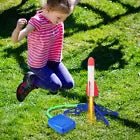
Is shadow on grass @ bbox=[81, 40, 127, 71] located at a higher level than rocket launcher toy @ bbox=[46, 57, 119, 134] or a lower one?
lower

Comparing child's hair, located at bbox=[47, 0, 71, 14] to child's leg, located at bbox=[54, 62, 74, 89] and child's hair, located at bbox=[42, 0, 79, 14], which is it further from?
child's leg, located at bbox=[54, 62, 74, 89]

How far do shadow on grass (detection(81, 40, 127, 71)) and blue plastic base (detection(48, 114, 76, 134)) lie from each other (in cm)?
172

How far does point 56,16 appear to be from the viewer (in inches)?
202

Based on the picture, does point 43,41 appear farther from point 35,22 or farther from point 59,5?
point 59,5

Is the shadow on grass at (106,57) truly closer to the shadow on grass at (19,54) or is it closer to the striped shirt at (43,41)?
the shadow on grass at (19,54)

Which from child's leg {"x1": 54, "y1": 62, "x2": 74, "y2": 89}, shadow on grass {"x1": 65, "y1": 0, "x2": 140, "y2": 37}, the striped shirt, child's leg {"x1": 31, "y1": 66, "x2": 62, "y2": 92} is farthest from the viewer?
shadow on grass {"x1": 65, "y1": 0, "x2": 140, "y2": 37}

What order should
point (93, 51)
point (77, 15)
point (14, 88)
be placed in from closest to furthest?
point (14, 88), point (93, 51), point (77, 15)

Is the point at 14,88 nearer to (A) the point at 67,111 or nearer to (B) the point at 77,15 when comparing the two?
(A) the point at 67,111

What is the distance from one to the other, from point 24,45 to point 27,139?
2.90 m

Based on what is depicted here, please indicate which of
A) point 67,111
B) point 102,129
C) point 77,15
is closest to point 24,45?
point 77,15

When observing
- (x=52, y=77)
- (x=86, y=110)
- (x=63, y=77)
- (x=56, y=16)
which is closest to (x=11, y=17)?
(x=63, y=77)

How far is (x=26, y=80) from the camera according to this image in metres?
5.87

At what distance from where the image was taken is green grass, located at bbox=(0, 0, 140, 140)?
17.8 ft

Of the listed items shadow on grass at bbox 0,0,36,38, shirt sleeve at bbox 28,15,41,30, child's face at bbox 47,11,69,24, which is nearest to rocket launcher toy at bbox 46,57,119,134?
child's face at bbox 47,11,69,24
